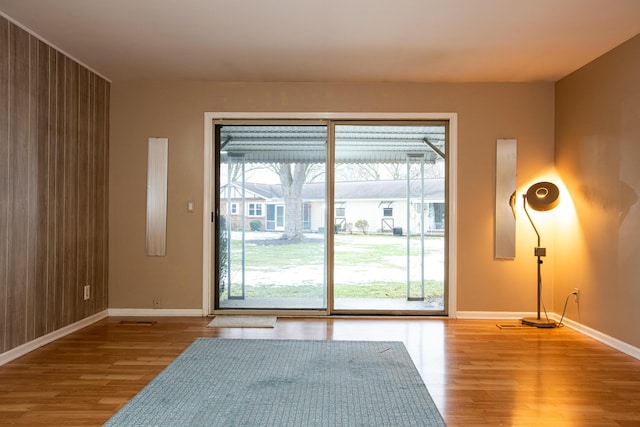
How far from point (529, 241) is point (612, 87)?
5.77 feet

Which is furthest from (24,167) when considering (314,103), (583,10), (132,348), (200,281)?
(583,10)

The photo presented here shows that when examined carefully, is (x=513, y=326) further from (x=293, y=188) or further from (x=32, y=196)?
(x=32, y=196)

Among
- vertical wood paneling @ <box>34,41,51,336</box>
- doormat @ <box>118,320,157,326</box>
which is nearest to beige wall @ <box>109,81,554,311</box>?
doormat @ <box>118,320,157,326</box>

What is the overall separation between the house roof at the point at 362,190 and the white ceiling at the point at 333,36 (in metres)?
1.17

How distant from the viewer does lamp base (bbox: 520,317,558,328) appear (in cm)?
477

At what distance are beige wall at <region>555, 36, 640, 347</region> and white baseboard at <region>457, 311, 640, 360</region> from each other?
0.18 ft

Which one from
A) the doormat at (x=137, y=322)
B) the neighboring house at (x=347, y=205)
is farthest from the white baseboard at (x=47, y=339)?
the neighboring house at (x=347, y=205)

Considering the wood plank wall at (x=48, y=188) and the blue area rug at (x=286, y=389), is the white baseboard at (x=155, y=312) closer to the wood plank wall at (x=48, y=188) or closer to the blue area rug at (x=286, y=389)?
the wood plank wall at (x=48, y=188)

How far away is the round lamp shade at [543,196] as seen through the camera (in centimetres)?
480

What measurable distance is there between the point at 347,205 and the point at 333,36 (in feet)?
6.73

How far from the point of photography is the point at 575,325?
4.73 metres

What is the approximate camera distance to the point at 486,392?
9.85ft

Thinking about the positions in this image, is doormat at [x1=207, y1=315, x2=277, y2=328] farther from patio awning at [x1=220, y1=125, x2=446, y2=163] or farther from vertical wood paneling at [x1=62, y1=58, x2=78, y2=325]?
patio awning at [x1=220, y1=125, x2=446, y2=163]

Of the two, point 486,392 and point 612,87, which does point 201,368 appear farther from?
point 612,87
